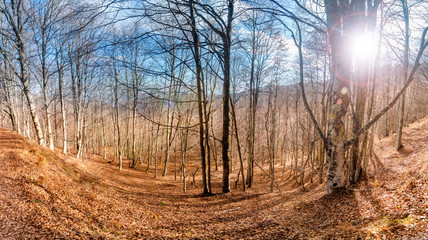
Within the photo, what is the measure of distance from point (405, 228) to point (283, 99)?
20237 millimetres

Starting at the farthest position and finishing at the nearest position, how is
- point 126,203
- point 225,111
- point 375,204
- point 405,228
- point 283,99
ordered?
1. point 283,99
2. point 225,111
3. point 126,203
4. point 375,204
5. point 405,228

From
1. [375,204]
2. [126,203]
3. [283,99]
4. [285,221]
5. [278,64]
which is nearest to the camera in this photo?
[375,204]

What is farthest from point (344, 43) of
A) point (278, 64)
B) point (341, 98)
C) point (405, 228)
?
point (278, 64)

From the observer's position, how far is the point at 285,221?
447cm

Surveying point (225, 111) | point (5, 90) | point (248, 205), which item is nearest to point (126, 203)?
point (248, 205)

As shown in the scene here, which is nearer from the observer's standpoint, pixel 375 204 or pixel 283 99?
pixel 375 204

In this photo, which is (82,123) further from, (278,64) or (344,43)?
(344,43)

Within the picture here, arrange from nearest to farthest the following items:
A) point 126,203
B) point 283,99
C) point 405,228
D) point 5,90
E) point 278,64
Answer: point 405,228
point 126,203
point 278,64
point 5,90
point 283,99

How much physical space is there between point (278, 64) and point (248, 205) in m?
10.3

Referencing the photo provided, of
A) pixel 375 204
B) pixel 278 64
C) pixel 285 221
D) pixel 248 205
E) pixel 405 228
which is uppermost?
pixel 278 64

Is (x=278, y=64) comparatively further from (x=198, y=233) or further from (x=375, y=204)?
(x=198, y=233)

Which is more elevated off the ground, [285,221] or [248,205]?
[285,221]

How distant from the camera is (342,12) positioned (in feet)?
15.3

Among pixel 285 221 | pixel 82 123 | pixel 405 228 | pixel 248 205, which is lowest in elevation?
pixel 248 205
